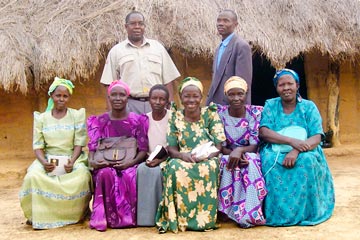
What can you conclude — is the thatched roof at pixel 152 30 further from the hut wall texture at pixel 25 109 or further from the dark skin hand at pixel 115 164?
the dark skin hand at pixel 115 164

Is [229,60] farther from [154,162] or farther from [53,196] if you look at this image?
[53,196]

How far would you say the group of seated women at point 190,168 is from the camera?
3.94m

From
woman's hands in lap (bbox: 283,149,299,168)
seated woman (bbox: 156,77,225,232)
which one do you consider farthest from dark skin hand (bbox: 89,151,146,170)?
woman's hands in lap (bbox: 283,149,299,168)

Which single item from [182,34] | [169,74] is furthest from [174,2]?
[169,74]

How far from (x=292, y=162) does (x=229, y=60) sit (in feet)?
4.01

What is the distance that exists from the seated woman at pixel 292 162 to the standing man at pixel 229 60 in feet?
1.32

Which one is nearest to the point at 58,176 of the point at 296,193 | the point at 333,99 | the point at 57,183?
the point at 57,183

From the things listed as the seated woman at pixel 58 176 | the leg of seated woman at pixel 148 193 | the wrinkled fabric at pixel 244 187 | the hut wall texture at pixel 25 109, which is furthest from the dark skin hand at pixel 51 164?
the hut wall texture at pixel 25 109

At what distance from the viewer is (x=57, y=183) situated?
162 inches

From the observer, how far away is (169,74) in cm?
491

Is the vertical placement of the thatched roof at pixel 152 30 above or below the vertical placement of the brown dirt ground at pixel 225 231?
above

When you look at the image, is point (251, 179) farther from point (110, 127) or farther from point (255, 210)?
point (110, 127)

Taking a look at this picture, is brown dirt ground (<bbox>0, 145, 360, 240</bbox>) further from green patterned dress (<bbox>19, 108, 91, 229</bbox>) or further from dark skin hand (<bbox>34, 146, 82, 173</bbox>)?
dark skin hand (<bbox>34, 146, 82, 173</bbox>)

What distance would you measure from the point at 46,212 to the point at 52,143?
0.63 meters
